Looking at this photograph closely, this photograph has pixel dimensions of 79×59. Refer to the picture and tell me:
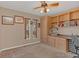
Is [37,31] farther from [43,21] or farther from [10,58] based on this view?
[10,58]

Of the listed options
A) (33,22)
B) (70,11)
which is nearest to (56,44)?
(70,11)

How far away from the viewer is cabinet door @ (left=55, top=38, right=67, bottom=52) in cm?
480

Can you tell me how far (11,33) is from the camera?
530 centimetres

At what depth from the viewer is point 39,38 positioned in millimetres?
7352

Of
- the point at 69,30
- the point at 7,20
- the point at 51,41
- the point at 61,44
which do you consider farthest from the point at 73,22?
the point at 7,20

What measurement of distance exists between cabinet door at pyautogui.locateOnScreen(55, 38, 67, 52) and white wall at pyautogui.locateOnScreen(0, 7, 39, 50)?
208 centimetres

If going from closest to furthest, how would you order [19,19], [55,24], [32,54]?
[32,54]
[19,19]
[55,24]

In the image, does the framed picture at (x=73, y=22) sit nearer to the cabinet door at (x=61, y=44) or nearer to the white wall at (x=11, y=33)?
the cabinet door at (x=61, y=44)

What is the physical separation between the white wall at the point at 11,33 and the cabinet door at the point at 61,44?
208 cm

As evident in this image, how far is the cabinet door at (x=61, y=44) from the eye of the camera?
4.80 m

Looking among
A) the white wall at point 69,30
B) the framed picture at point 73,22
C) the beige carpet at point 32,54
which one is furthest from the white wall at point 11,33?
the framed picture at point 73,22

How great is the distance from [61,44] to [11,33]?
8.90 feet

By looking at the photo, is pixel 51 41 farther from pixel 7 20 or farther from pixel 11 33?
pixel 7 20

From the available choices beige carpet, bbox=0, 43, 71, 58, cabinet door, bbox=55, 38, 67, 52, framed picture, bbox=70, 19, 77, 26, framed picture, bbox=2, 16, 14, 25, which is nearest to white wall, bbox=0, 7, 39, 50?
framed picture, bbox=2, 16, 14, 25
